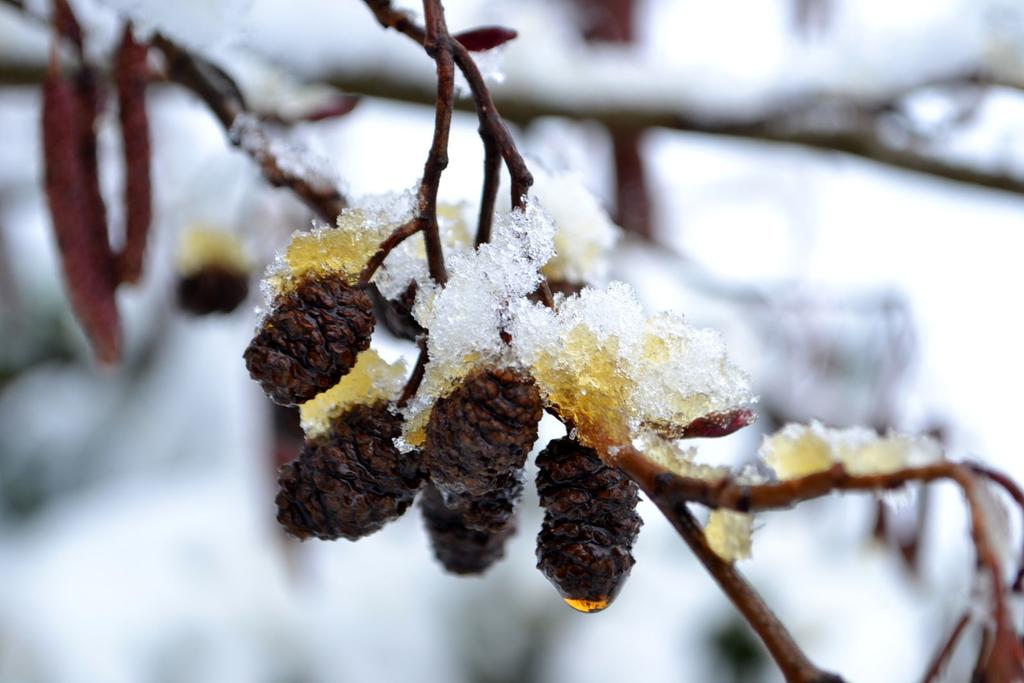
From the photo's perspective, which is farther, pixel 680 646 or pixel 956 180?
pixel 680 646

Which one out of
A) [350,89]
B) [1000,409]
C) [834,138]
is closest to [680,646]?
[1000,409]

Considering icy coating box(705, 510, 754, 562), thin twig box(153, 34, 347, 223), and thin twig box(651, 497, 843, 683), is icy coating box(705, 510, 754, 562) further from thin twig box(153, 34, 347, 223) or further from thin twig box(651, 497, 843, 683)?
thin twig box(153, 34, 347, 223)

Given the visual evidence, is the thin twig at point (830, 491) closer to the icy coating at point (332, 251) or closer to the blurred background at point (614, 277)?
the icy coating at point (332, 251)

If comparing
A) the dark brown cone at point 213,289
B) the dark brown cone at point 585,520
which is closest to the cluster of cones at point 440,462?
the dark brown cone at point 585,520

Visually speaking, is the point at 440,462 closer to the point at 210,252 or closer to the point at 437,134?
the point at 437,134

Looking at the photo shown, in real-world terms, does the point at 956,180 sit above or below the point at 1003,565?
below

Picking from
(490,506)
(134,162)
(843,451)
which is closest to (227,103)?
(134,162)

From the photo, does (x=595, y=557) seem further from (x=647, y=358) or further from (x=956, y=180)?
(x=956, y=180)
